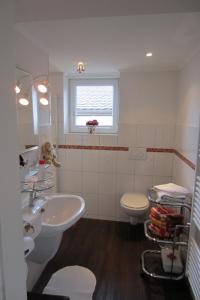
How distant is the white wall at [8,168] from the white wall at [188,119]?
1.53 meters

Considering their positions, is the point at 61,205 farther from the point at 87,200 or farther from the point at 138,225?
the point at 138,225

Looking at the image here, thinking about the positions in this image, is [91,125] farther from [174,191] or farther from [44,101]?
[174,191]

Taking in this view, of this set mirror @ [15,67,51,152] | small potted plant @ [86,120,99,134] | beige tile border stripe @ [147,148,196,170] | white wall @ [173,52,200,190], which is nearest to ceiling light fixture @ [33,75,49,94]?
mirror @ [15,67,51,152]

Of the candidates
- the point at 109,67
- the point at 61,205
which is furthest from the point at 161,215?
the point at 109,67

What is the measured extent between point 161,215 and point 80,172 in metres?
1.41

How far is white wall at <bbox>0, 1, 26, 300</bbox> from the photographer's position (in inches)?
25.5

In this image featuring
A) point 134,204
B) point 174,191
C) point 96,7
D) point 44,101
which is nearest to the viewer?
point 96,7

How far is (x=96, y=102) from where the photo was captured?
3027 mm

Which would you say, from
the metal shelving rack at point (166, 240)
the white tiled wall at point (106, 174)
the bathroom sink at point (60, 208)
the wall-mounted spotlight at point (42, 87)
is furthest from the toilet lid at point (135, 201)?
the wall-mounted spotlight at point (42, 87)

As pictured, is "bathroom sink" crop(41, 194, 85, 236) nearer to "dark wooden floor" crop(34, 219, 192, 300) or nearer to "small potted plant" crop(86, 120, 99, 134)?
"dark wooden floor" crop(34, 219, 192, 300)

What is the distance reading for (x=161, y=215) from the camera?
189 centimetres

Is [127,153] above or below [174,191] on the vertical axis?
above

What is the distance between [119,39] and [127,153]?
1.51m

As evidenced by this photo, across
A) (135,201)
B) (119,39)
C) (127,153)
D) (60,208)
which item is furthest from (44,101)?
(135,201)
